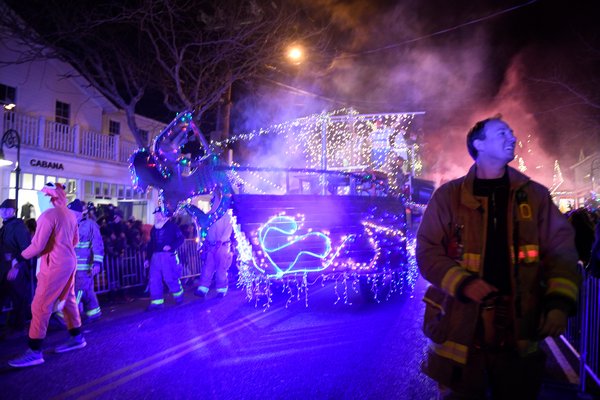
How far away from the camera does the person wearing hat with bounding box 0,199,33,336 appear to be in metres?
6.67

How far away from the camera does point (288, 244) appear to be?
7086mm

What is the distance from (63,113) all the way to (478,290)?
21941mm

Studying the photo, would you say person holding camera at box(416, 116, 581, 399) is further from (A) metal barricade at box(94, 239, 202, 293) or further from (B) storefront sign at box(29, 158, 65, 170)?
(B) storefront sign at box(29, 158, 65, 170)

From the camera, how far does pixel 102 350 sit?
5.57 m

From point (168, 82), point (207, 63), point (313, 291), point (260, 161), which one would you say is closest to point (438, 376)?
point (313, 291)

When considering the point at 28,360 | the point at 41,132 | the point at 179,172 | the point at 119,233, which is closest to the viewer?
the point at 28,360

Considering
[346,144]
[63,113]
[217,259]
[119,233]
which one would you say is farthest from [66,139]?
[217,259]

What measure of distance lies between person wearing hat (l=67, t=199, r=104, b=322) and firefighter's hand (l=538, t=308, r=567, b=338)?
6.58 m

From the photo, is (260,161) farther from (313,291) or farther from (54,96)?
(313,291)

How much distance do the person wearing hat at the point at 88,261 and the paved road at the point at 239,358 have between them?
0.34 m

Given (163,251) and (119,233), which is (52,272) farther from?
(119,233)

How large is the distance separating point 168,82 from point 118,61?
198 centimetres

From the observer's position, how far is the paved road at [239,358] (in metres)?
4.21

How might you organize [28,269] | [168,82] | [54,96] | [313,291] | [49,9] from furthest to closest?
[54,96], [168,82], [49,9], [313,291], [28,269]
